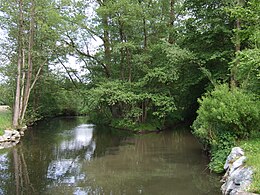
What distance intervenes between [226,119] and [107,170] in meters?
3.92

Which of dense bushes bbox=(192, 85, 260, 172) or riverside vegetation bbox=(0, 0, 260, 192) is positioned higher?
riverside vegetation bbox=(0, 0, 260, 192)

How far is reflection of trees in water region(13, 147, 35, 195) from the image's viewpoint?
20.9 ft

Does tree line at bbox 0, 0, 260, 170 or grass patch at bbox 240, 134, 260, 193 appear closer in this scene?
grass patch at bbox 240, 134, 260, 193

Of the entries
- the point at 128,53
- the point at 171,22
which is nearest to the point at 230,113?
the point at 128,53

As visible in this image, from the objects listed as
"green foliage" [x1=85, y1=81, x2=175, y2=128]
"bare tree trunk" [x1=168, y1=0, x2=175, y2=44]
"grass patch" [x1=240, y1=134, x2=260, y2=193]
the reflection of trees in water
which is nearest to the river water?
the reflection of trees in water

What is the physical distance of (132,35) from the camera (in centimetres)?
1872

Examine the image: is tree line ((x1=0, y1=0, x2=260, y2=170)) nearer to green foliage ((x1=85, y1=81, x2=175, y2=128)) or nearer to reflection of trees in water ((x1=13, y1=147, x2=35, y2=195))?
green foliage ((x1=85, y1=81, x2=175, y2=128))

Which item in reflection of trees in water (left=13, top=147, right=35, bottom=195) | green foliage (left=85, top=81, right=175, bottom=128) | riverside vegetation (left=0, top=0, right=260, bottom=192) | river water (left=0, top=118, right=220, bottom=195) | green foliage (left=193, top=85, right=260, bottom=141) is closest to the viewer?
reflection of trees in water (left=13, top=147, right=35, bottom=195)

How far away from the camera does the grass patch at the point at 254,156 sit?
188 inches

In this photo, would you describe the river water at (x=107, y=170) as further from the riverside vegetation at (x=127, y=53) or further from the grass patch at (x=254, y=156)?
the riverside vegetation at (x=127, y=53)

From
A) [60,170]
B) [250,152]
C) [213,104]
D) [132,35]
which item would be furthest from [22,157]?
[132,35]

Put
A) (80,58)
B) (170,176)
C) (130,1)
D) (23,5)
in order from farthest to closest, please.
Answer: (80,58), (130,1), (23,5), (170,176)

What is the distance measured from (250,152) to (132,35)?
45.6 feet

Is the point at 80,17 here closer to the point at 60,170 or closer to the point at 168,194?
the point at 60,170
